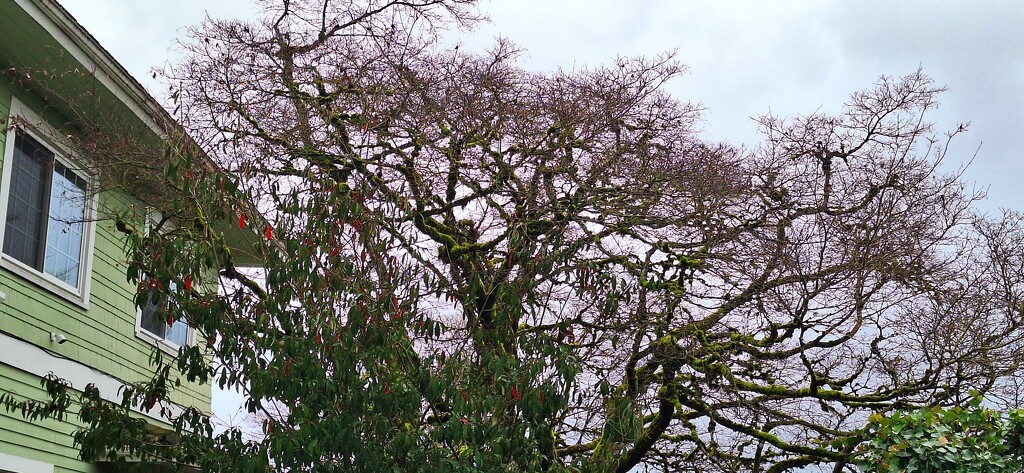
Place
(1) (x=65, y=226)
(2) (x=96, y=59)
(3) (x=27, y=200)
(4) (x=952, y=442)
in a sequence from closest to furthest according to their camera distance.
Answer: (4) (x=952, y=442) < (2) (x=96, y=59) < (3) (x=27, y=200) < (1) (x=65, y=226)

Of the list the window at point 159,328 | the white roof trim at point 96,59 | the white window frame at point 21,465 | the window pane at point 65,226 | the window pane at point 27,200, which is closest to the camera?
the white roof trim at point 96,59

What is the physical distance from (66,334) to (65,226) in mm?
1105

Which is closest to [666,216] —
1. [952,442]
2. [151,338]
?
[952,442]

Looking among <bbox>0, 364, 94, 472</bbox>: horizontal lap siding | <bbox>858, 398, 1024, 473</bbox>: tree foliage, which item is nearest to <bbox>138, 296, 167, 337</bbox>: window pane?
<bbox>0, 364, 94, 472</bbox>: horizontal lap siding

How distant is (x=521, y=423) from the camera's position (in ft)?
25.5

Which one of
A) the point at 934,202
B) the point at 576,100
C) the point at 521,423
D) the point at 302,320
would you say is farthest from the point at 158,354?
the point at 934,202

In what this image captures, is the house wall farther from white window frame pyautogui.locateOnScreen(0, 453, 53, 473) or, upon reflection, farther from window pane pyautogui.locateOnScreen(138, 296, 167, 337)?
window pane pyautogui.locateOnScreen(138, 296, 167, 337)

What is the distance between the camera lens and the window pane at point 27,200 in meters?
9.20

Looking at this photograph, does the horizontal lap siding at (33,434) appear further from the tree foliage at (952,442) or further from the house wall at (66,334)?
the tree foliage at (952,442)

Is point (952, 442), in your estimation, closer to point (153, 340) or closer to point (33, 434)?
point (33, 434)

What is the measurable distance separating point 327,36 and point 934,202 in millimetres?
7115

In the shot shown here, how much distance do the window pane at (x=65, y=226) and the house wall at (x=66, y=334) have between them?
0.23 m

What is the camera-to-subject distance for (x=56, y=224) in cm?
998

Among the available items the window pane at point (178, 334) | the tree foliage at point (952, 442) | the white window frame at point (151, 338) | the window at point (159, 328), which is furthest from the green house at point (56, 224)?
the tree foliage at point (952, 442)
